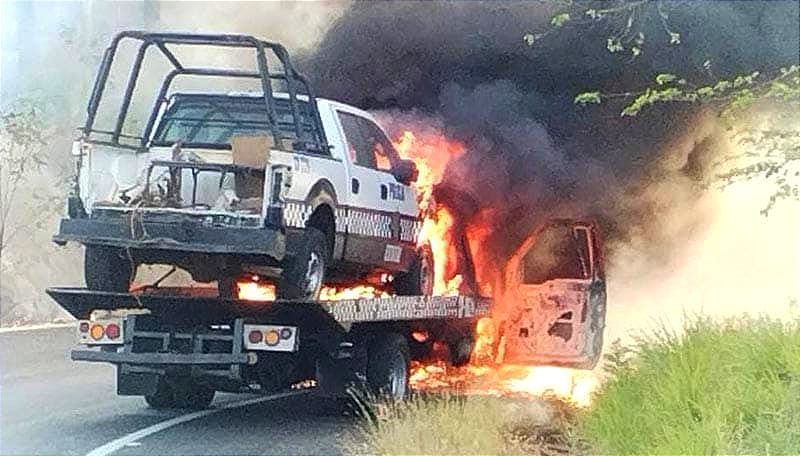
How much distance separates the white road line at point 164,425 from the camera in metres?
8.84

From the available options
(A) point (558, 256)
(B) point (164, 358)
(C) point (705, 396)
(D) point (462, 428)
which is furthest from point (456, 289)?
(D) point (462, 428)

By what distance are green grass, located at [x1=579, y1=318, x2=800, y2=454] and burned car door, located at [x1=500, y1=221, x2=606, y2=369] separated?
3.31 meters

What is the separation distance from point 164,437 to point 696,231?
8.55m

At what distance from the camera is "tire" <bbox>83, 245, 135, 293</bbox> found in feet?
32.9

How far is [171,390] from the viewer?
10648 millimetres

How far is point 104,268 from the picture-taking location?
10.1m

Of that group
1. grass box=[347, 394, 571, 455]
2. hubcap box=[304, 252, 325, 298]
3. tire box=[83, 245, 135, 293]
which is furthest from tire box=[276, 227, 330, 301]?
tire box=[83, 245, 135, 293]

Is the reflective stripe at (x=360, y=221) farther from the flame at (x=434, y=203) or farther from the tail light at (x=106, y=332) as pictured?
the tail light at (x=106, y=332)

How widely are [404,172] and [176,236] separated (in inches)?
126

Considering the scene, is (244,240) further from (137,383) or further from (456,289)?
(456,289)

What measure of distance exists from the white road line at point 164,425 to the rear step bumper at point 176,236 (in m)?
1.32

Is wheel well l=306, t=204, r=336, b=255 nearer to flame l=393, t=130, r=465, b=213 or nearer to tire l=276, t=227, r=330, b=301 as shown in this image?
tire l=276, t=227, r=330, b=301

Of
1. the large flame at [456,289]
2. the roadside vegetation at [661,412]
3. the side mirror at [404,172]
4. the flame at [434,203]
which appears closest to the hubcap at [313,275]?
the large flame at [456,289]

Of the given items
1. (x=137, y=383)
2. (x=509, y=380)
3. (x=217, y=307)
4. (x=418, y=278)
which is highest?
(x=418, y=278)
